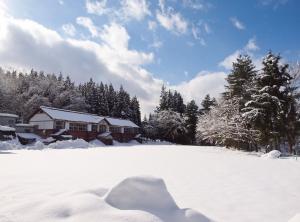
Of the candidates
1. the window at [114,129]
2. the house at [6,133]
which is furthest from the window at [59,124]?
the window at [114,129]

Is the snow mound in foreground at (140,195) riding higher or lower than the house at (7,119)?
lower

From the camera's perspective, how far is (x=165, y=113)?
7031 cm

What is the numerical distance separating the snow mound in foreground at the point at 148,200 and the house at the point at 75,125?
1709 inches

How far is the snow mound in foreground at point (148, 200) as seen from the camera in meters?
4.33

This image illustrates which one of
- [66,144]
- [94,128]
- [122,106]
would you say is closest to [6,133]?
[66,144]

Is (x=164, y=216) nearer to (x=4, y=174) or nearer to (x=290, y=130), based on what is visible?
(x=4, y=174)

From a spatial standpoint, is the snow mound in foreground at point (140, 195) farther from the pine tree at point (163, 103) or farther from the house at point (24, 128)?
the pine tree at point (163, 103)

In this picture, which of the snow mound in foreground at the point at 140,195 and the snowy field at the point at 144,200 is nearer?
the snowy field at the point at 144,200

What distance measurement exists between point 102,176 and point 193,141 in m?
62.7

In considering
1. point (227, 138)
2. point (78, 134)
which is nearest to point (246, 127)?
point (227, 138)

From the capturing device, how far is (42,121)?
1847 inches

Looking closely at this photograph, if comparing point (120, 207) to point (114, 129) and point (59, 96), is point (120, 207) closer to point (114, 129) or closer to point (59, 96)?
point (114, 129)

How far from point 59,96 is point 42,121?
1793cm

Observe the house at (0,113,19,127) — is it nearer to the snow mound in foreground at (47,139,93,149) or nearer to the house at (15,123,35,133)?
the house at (15,123,35,133)
